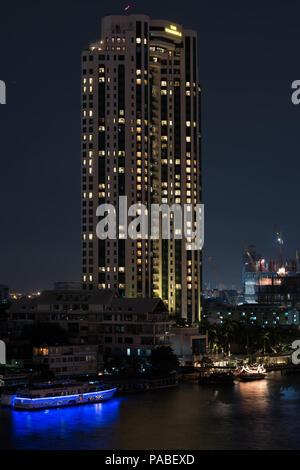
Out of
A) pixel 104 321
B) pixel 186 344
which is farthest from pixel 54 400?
pixel 186 344

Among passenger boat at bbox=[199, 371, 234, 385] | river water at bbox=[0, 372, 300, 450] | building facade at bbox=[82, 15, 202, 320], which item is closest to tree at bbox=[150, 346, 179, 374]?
passenger boat at bbox=[199, 371, 234, 385]

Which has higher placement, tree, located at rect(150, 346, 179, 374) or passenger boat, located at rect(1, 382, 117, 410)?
tree, located at rect(150, 346, 179, 374)

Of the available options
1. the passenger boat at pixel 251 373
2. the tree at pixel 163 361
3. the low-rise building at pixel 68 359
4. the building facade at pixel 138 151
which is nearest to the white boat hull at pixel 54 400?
the low-rise building at pixel 68 359

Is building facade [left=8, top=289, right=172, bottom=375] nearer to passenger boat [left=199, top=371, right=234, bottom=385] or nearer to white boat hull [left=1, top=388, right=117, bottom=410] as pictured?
passenger boat [left=199, top=371, right=234, bottom=385]

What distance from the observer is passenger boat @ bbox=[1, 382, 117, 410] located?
58500 mm

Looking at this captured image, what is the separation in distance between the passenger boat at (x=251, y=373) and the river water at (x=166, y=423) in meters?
11.0

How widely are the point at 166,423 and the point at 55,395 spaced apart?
11184mm

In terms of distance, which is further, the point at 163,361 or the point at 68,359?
the point at 163,361

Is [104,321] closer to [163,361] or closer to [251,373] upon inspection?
[163,361]

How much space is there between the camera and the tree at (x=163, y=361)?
2832 inches

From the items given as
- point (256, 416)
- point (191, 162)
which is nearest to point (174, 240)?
point (191, 162)

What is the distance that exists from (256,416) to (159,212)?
52471 mm

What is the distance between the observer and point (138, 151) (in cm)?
9888

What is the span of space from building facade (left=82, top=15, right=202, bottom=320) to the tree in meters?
23.0
